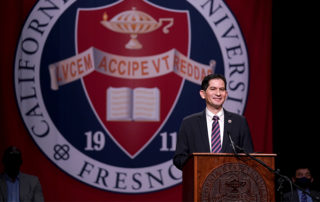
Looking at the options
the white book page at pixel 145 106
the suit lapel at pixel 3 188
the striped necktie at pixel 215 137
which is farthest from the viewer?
the white book page at pixel 145 106

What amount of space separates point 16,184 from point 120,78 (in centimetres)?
140

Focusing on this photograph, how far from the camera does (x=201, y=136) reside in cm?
277

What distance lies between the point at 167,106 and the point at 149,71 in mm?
385

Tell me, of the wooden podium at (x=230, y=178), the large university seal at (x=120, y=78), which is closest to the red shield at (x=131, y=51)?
the large university seal at (x=120, y=78)

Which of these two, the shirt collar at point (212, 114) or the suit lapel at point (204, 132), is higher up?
the shirt collar at point (212, 114)

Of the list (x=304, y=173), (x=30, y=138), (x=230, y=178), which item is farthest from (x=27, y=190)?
(x=304, y=173)

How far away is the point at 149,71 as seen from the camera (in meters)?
4.99

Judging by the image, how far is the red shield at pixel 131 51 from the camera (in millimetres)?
4906

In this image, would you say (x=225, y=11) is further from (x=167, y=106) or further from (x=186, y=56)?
(x=167, y=106)

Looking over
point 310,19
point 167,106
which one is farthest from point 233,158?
point 310,19

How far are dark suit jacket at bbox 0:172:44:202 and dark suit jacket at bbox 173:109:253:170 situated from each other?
190 cm

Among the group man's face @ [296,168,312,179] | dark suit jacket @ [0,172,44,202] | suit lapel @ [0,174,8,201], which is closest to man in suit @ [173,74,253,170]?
dark suit jacket @ [0,172,44,202]

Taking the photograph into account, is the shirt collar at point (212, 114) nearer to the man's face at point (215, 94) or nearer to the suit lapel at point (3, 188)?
the man's face at point (215, 94)

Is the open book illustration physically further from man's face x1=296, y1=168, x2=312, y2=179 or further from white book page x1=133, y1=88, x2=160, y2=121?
man's face x1=296, y1=168, x2=312, y2=179
